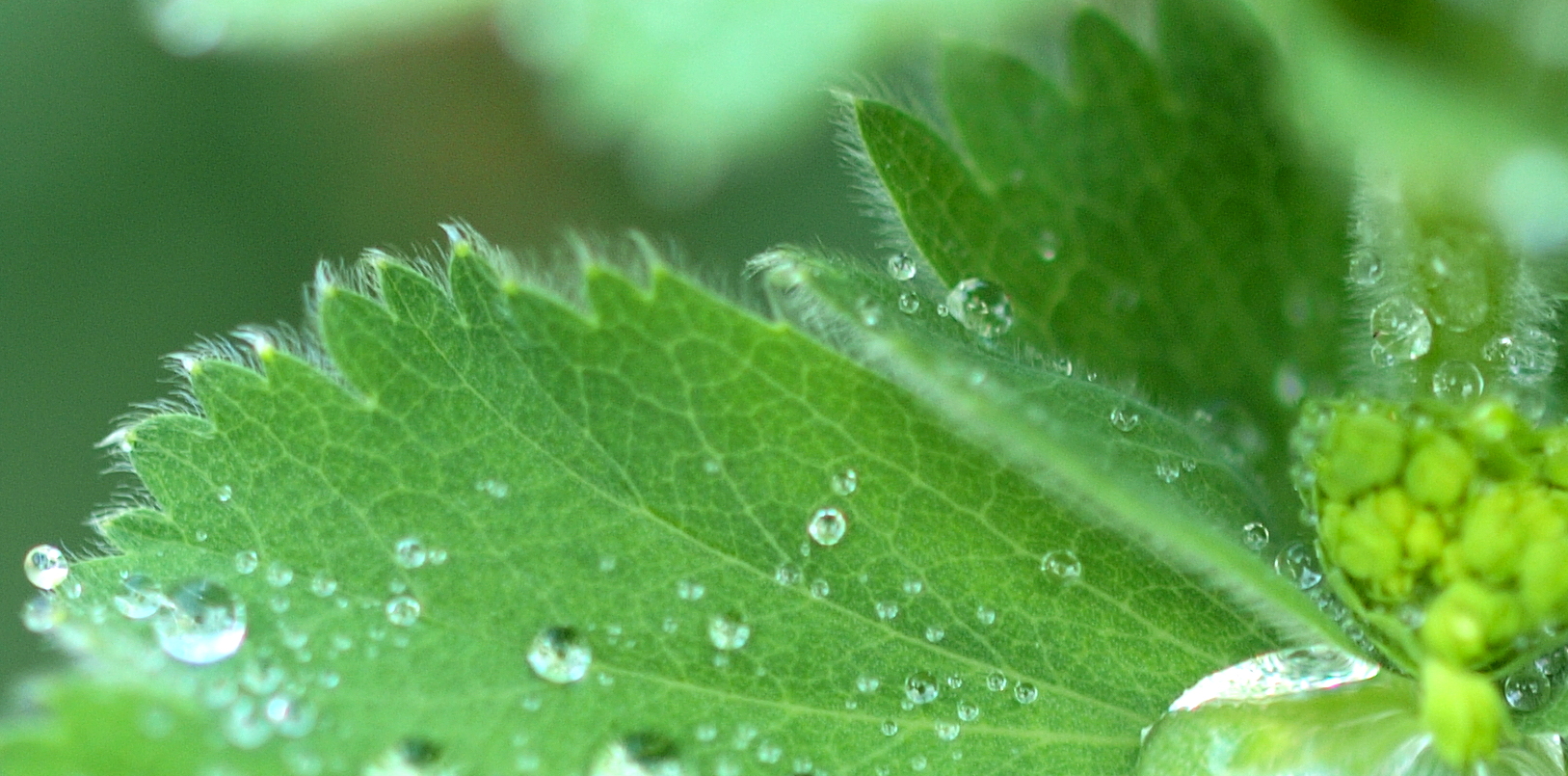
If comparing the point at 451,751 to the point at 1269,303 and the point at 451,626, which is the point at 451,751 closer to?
the point at 451,626

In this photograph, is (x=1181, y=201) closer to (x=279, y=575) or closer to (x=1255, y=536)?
(x=1255, y=536)

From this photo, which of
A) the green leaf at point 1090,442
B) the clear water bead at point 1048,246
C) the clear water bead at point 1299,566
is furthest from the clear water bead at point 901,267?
the clear water bead at point 1299,566

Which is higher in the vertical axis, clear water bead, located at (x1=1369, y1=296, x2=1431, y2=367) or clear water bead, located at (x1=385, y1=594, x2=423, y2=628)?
clear water bead, located at (x1=385, y1=594, x2=423, y2=628)

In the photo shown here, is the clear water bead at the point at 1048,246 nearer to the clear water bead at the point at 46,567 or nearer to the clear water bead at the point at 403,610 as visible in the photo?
the clear water bead at the point at 403,610

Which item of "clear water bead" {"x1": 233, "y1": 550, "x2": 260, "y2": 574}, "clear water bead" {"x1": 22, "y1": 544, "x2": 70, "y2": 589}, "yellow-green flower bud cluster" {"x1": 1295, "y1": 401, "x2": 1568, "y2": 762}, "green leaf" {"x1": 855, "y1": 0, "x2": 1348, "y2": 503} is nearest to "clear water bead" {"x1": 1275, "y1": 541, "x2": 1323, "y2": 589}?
"yellow-green flower bud cluster" {"x1": 1295, "y1": 401, "x2": 1568, "y2": 762}

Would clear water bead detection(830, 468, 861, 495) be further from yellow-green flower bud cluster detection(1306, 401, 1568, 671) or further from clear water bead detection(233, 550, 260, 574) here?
clear water bead detection(233, 550, 260, 574)
